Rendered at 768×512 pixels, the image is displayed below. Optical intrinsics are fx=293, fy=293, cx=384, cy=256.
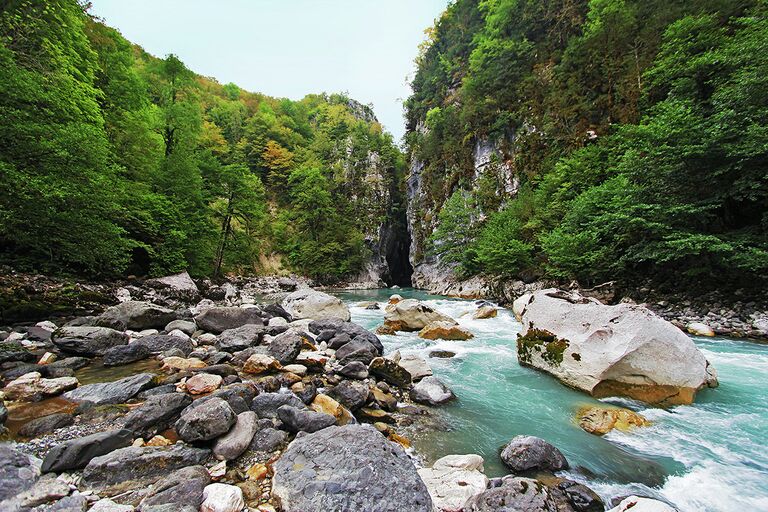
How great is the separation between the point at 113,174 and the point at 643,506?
40.8 ft

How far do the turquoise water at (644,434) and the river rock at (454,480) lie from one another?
0.27 m

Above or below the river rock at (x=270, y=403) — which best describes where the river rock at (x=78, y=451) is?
above

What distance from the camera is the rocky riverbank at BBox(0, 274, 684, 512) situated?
204 cm

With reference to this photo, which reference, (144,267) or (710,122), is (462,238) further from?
(144,267)

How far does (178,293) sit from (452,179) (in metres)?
23.4

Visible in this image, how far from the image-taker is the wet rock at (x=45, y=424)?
2553mm

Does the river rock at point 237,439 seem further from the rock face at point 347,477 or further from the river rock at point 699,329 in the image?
the river rock at point 699,329

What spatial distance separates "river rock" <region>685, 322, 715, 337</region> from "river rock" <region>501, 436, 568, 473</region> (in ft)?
25.8

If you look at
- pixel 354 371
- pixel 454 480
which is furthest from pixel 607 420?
pixel 354 371

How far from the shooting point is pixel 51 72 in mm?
7484

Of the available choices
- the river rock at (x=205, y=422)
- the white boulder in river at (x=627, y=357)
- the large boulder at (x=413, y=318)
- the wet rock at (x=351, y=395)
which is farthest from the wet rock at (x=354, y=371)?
the large boulder at (x=413, y=318)

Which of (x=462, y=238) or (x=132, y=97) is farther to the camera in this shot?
(x=462, y=238)

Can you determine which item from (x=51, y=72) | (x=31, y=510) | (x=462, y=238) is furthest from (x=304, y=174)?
(x=31, y=510)

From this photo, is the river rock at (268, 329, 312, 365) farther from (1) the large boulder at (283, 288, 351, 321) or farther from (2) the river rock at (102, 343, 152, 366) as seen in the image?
(1) the large boulder at (283, 288, 351, 321)
